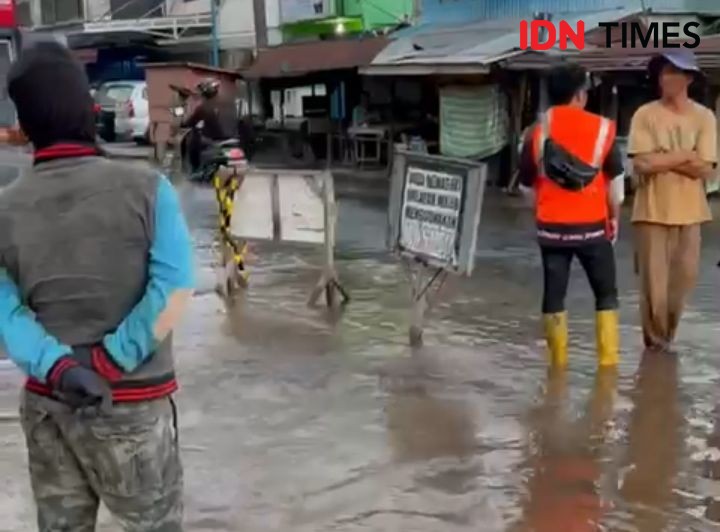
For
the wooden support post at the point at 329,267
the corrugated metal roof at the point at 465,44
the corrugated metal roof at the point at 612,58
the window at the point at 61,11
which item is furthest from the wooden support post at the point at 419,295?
the window at the point at 61,11

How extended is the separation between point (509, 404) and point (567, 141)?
4.80ft

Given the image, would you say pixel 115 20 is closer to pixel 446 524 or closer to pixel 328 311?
pixel 328 311

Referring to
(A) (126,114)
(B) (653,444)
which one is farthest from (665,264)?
(A) (126,114)

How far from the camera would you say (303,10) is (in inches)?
1275

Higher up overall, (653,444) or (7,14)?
(7,14)

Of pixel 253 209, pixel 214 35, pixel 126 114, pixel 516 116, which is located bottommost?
pixel 126 114

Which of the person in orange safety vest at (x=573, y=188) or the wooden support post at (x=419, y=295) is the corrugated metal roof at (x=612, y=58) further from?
the person in orange safety vest at (x=573, y=188)

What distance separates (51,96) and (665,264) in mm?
5185

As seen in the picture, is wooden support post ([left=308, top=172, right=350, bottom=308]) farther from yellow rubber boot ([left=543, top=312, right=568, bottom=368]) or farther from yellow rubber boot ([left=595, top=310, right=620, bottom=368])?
yellow rubber boot ([left=595, top=310, right=620, bottom=368])

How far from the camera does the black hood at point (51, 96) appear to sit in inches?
133

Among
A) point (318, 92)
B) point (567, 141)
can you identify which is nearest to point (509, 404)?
point (567, 141)

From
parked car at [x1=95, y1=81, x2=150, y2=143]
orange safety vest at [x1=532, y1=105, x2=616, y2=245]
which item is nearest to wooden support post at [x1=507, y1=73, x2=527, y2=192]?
orange safety vest at [x1=532, y1=105, x2=616, y2=245]

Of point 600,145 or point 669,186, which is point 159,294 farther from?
point 669,186

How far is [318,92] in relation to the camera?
29844mm
